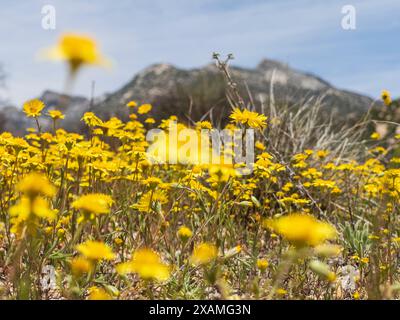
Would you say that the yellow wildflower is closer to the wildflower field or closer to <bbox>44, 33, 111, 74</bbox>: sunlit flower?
the wildflower field

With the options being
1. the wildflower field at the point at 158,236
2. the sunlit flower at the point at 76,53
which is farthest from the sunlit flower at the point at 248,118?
the sunlit flower at the point at 76,53

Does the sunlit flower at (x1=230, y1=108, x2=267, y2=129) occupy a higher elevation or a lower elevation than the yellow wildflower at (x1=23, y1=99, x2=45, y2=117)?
lower

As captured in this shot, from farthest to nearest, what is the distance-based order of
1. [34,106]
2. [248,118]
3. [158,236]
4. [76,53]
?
1. [158,236]
2. [34,106]
3. [248,118]
4. [76,53]

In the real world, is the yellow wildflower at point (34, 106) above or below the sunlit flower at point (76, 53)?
above

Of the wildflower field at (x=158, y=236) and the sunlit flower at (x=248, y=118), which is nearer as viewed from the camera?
the wildflower field at (x=158, y=236)

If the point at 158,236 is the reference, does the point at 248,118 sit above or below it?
above

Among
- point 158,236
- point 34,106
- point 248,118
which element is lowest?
point 158,236

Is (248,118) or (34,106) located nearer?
(248,118)

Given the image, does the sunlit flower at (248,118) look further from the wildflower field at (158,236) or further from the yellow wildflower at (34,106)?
the yellow wildflower at (34,106)

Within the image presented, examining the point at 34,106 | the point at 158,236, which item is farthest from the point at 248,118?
the point at 34,106

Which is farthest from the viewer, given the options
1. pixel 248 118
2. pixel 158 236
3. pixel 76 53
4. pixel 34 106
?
pixel 158 236

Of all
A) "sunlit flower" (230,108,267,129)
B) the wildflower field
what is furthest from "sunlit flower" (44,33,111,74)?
"sunlit flower" (230,108,267,129)

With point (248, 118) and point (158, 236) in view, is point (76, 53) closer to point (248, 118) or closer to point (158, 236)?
point (248, 118)
